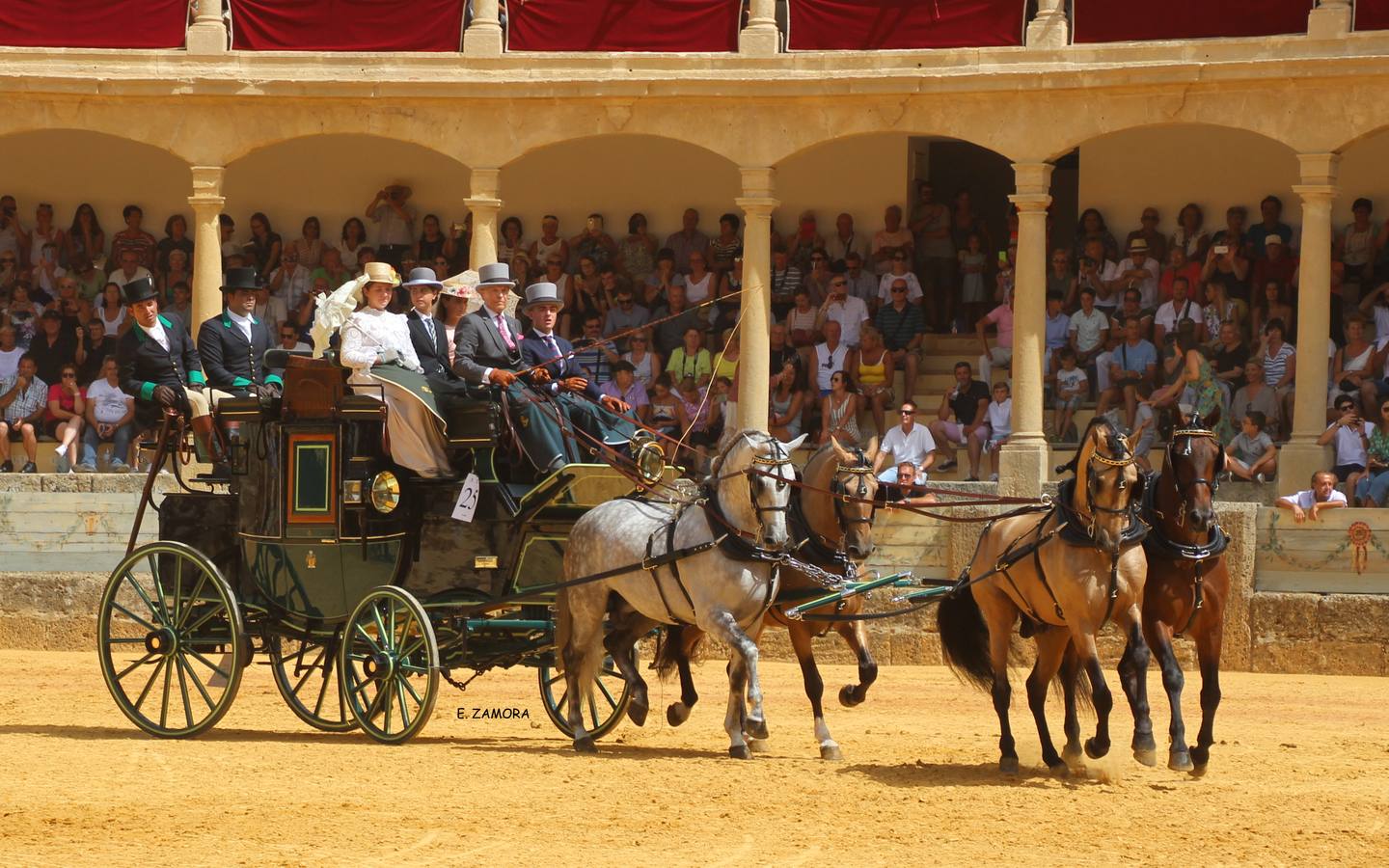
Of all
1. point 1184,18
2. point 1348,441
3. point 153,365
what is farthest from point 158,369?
point 1184,18

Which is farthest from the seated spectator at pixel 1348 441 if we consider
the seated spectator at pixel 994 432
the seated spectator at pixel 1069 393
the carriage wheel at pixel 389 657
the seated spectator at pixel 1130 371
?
the carriage wheel at pixel 389 657

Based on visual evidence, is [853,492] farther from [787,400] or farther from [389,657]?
[787,400]

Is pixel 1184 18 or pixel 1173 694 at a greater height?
pixel 1184 18

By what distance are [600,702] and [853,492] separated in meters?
2.58

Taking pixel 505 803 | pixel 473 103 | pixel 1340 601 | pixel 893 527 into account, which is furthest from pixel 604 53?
pixel 505 803

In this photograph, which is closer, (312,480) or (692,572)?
(692,572)

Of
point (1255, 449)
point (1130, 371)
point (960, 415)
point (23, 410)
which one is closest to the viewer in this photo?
point (1255, 449)

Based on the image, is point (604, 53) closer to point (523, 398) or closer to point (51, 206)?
point (51, 206)

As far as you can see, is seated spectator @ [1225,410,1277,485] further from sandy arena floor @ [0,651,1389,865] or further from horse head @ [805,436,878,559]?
horse head @ [805,436,878,559]

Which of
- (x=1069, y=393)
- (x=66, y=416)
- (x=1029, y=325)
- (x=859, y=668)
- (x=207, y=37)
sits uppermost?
(x=207, y=37)

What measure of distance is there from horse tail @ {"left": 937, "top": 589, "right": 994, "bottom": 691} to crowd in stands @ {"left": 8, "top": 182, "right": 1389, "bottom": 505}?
678 cm

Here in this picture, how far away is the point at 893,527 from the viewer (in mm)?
18141

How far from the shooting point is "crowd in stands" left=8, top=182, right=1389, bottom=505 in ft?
68.0

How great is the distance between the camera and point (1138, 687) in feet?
36.4
